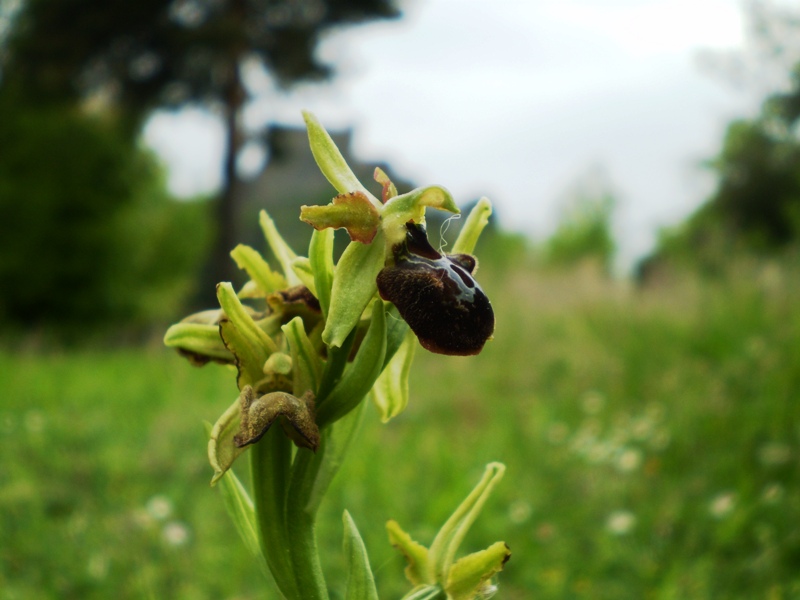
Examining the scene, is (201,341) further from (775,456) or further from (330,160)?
(775,456)

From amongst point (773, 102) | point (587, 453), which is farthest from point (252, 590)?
point (773, 102)

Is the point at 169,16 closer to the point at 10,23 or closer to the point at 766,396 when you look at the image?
the point at 10,23

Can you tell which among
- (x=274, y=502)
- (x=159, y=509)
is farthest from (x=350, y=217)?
(x=159, y=509)

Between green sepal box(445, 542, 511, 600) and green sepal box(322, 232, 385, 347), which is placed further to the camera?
green sepal box(445, 542, 511, 600)

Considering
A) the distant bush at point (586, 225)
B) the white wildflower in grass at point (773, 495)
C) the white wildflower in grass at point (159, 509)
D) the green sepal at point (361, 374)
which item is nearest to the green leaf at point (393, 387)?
the green sepal at point (361, 374)

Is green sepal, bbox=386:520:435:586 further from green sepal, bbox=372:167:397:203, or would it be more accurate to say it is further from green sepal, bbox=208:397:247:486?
green sepal, bbox=372:167:397:203

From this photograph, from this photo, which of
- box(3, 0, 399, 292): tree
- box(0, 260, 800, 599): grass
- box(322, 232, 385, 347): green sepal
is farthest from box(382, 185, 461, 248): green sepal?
box(3, 0, 399, 292): tree
